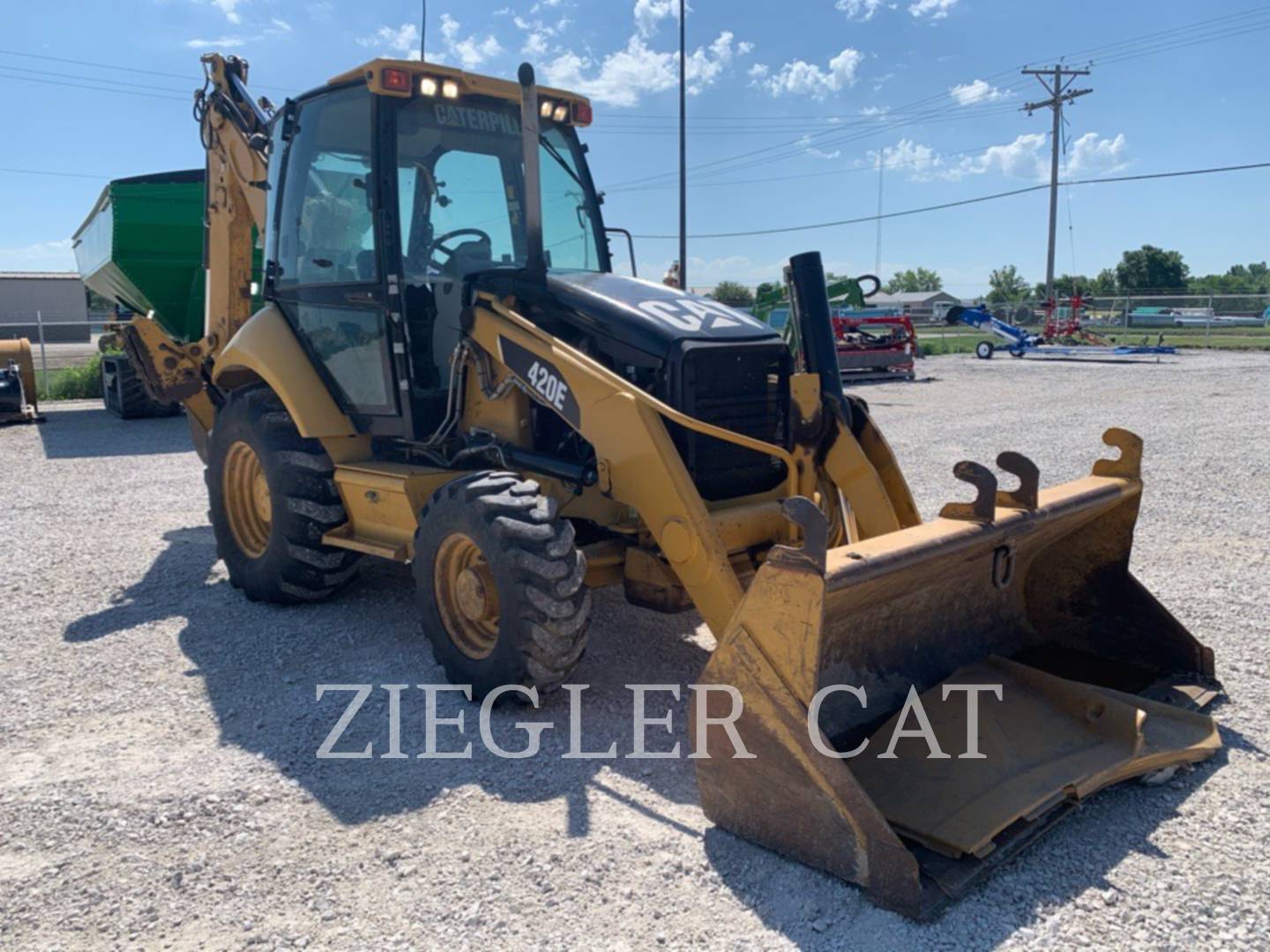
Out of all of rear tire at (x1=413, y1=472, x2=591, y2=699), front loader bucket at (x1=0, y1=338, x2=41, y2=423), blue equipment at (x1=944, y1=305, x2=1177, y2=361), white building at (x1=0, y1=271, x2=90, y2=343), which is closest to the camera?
rear tire at (x1=413, y1=472, x2=591, y2=699)

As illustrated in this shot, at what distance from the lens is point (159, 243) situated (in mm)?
14000

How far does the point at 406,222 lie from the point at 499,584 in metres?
2.08

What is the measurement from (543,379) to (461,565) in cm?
90

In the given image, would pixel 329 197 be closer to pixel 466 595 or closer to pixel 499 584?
pixel 466 595

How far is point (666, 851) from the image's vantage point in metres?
3.34

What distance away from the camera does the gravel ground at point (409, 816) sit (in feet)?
9.66

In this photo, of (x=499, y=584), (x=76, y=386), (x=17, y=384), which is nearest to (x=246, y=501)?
(x=499, y=584)

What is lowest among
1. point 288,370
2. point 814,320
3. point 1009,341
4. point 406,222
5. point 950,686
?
point 950,686

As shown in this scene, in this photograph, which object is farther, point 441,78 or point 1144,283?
point 1144,283

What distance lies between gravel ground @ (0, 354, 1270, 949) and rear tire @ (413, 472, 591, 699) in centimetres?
28

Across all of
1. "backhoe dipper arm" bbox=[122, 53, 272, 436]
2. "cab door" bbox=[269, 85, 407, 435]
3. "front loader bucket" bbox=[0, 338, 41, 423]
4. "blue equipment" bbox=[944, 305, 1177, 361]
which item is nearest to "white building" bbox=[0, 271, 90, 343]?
"front loader bucket" bbox=[0, 338, 41, 423]
